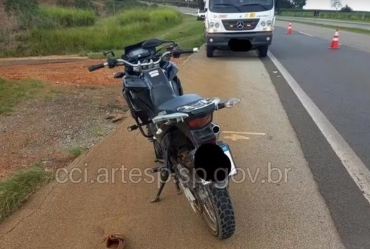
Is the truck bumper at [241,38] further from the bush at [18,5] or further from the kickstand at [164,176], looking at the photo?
the bush at [18,5]

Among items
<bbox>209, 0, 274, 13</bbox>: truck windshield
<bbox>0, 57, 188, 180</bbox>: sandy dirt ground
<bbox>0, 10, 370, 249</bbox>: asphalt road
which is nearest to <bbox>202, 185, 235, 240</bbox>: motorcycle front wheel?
<bbox>0, 10, 370, 249</bbox>: asphalt road

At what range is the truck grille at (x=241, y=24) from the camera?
10477mm

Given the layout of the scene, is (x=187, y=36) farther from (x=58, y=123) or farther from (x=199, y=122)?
(x=199, y=122)

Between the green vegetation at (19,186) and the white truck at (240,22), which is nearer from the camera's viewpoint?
the green vegetation at (19,186)

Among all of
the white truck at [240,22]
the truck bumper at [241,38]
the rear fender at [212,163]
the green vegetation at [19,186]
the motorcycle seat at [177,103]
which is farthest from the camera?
the truck bumper at [241,38]

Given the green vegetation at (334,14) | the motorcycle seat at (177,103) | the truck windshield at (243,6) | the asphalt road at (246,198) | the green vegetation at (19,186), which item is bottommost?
the green vegetation at (334,14)

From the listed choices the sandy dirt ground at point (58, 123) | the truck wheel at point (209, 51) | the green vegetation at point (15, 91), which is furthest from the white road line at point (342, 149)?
the truck wheel at point (209, 51)

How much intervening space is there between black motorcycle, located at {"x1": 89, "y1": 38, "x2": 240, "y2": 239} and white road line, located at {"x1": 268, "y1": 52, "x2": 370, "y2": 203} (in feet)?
5.42

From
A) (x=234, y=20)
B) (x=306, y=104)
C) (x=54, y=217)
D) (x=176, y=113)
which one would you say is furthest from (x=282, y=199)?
(x=234, y=20)

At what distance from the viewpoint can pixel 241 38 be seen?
35.2 feet

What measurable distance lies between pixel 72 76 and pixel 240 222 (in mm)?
7502

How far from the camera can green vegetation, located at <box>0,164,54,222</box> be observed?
3.04 m

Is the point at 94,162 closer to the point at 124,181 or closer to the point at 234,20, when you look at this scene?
the point at 124,181

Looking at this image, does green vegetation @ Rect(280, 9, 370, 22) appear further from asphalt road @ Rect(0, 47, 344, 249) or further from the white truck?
asphalt road @ Rect(0, 47, 344, 249)
